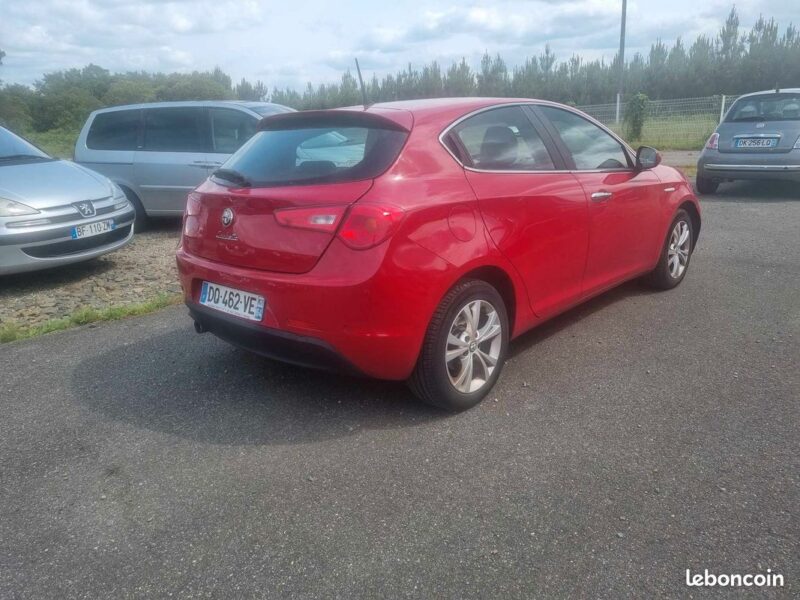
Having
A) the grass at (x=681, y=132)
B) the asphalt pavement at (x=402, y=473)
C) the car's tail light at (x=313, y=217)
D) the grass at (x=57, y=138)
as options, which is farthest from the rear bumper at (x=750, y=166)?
the grass at (x=57, y=138)

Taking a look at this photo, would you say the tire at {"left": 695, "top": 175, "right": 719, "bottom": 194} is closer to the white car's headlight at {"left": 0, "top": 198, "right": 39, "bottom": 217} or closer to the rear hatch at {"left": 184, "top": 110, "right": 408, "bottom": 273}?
the rear hatch at {"left": 184, "top": 110, "right": 408, "bottom": 273}

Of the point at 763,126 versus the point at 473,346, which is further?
the point at 763,126

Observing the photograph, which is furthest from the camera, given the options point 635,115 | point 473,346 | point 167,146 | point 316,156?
point 635,115

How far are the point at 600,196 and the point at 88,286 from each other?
457 centimetres

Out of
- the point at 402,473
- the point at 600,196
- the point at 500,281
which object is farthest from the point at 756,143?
the point at 402,473

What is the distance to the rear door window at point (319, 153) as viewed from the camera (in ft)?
10.4

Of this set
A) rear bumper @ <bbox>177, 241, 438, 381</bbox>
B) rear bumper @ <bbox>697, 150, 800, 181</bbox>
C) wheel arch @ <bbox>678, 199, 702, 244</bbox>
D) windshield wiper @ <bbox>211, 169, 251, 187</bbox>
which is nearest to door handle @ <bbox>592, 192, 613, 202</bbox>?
wheel arch @ <bbox>678, 199, 702, 244</bbox>

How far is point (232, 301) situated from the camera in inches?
133

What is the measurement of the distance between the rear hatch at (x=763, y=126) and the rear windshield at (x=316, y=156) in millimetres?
8300

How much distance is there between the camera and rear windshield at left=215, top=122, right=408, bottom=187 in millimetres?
3170

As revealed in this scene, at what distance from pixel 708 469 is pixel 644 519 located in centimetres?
50

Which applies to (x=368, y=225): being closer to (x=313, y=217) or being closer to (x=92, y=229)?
(x=313, y=217)

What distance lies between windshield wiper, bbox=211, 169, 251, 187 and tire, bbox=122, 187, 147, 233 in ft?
17.2

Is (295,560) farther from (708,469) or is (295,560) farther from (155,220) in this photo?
(155,220)
